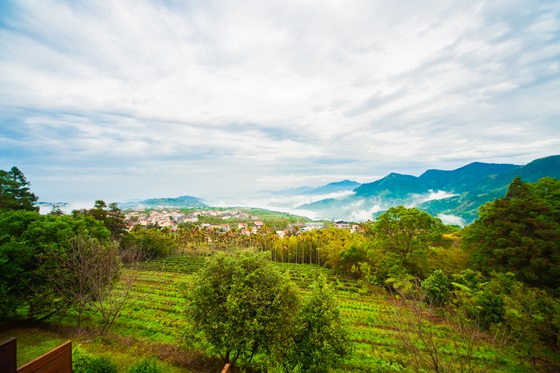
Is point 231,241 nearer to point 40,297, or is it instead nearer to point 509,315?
point 40,297

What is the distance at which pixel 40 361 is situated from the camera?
13.7ft

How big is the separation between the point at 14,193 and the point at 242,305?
41.0 meters

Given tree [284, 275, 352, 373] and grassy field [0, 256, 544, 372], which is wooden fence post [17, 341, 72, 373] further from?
tree [284, 275, 352, 373]

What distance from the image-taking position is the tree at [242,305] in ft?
28.9

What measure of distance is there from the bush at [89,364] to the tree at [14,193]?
33043 millimetres

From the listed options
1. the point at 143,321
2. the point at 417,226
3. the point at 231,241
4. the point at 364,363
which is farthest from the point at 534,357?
the point at 231,241

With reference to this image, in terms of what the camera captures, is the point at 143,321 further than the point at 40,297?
Yes

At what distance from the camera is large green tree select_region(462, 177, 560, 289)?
52.1 feet

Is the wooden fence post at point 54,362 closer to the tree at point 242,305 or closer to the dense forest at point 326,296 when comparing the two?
the dense forest at point 326,296

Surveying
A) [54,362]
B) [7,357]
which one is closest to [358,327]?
[54,362]

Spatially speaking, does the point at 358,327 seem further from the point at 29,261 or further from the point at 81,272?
the point at 29,261

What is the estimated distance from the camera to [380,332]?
59.3 feet

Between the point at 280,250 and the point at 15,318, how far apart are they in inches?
1987

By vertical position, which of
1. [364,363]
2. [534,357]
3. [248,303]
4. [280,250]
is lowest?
[280,250]
